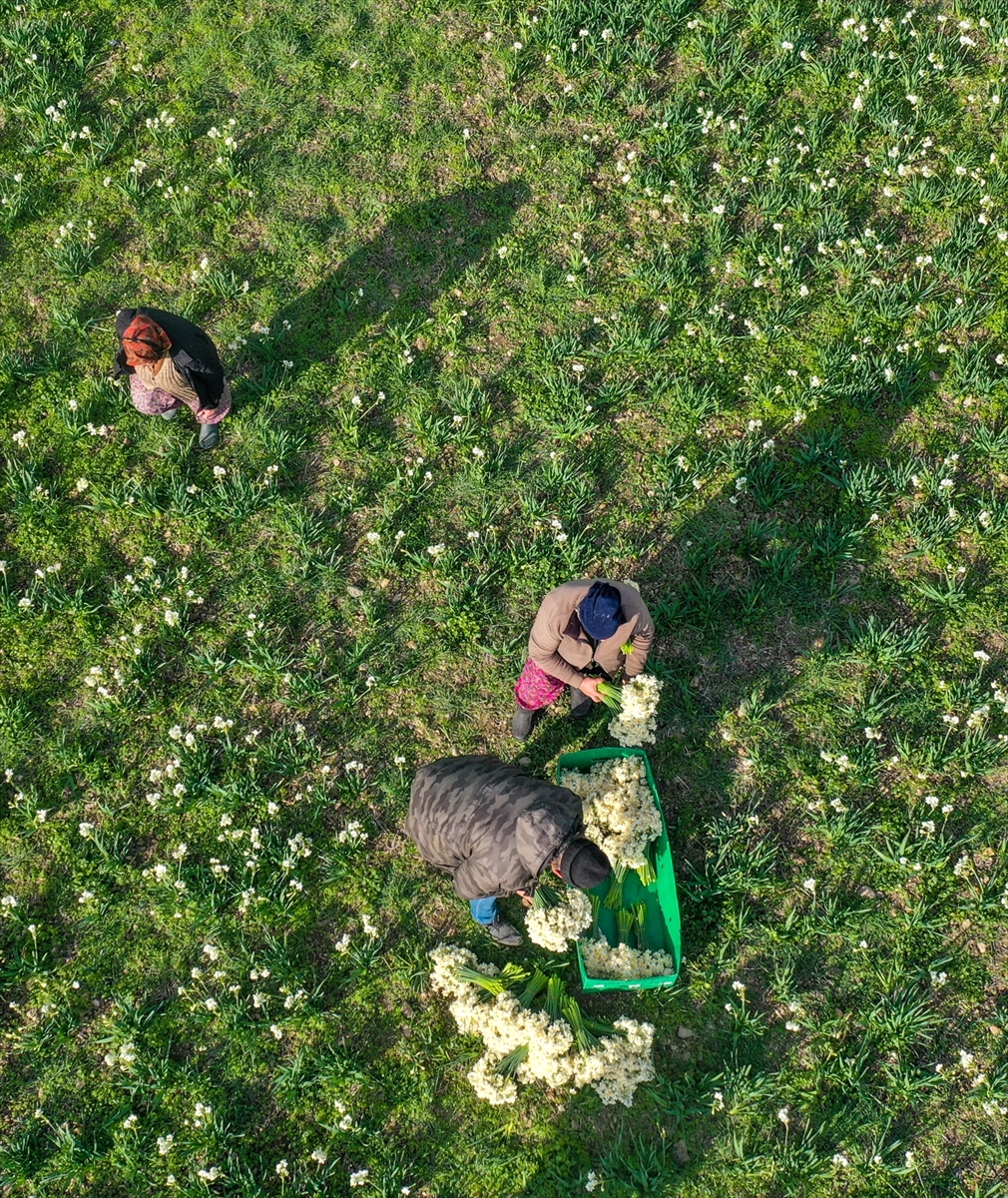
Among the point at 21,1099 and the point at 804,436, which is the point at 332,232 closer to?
the point at 804,436

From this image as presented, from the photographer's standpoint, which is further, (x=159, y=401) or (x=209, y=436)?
(x=209, y=436)

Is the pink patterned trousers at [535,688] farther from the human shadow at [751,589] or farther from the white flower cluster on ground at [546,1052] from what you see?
the white flower cluster on ground at [546,1052]

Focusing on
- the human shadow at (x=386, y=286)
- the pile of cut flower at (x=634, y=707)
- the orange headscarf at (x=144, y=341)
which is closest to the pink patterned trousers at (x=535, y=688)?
the pile of cut flower at (x=634, y=707)

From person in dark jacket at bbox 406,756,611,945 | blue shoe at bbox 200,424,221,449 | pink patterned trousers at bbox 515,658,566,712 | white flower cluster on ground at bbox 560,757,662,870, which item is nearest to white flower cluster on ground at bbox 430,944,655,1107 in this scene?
person in dark jacket at bbox 406,756,611,945

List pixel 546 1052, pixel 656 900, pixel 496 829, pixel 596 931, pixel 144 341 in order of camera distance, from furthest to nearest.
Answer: pixel 144 341
pixel 656 900
pixel 596 931
pixel 546 1052
pixel 496 829

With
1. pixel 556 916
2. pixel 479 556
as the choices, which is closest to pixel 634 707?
pixel 556 916

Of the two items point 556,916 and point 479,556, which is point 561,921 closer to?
point 556,916
